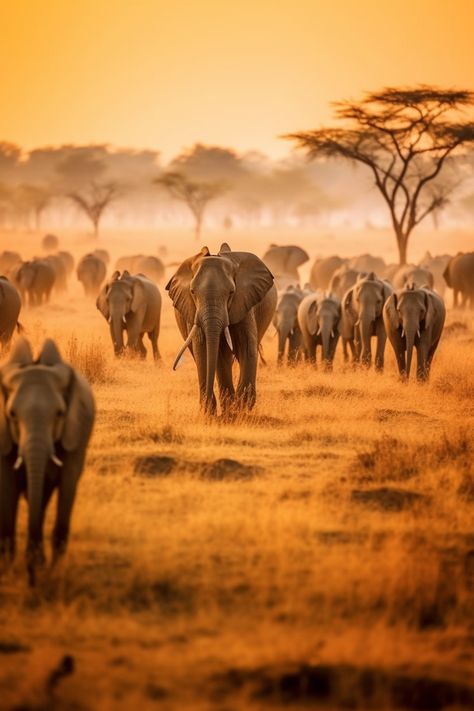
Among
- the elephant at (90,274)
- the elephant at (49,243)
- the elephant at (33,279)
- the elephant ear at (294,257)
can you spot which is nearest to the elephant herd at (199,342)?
the elephant ear at (294,257)

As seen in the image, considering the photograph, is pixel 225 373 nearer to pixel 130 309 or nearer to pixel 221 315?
pixel 221 315

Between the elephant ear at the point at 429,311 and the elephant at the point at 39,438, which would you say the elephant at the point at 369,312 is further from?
the elephant at the point at 39,438

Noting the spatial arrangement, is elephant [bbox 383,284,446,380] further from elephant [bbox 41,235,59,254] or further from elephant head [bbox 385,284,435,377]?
elephant [bbox 41,235,59,254]

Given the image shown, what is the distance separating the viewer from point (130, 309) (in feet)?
60.4

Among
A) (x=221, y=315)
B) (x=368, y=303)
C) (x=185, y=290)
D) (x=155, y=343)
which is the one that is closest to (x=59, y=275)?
(x=155, y=343)

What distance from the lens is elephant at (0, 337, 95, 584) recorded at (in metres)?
6.23

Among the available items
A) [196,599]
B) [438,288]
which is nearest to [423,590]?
[196,599]

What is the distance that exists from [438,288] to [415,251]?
28.0m

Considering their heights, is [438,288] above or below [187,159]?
below

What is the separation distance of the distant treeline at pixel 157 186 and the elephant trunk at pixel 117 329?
4114 cm

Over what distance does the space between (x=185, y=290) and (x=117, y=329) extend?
244 inches

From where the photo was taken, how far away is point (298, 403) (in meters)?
13.4

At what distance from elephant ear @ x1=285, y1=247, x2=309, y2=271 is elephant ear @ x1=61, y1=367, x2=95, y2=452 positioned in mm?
28825

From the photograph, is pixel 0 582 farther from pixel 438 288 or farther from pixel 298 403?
pixel 438 288
